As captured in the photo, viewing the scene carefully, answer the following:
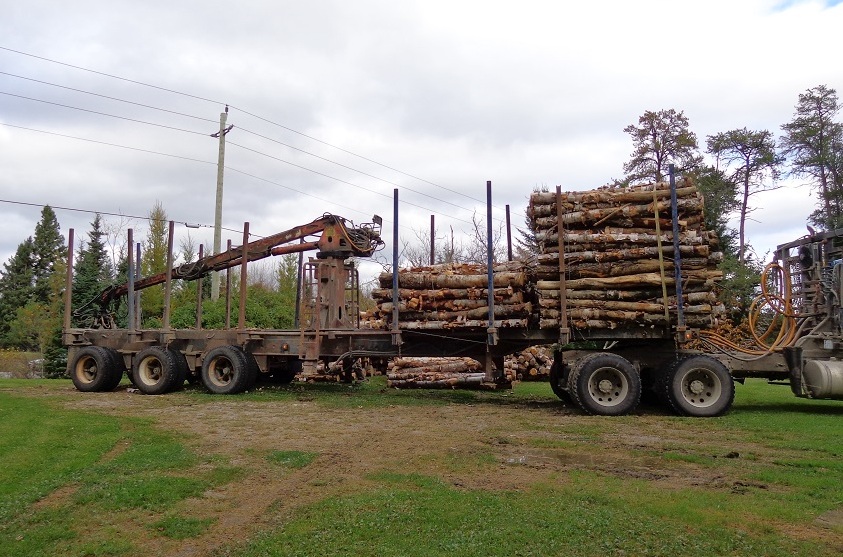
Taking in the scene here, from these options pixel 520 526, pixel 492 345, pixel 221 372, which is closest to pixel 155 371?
pixel 221 372

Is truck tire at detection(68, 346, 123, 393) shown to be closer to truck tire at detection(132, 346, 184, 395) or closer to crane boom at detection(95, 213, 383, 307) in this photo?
truck tire at detection(132, 346, 184, 395)

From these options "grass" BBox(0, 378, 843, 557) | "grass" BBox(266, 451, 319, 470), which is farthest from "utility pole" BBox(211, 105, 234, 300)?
"grass" BBox(266, 451, 319, 470)

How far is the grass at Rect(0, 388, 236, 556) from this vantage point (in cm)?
504

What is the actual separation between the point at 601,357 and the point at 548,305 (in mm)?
1291

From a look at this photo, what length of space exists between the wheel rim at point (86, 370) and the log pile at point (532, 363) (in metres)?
11.1

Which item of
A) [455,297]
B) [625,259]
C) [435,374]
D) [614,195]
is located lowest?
[435,374]

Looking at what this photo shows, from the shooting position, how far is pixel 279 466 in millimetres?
7387

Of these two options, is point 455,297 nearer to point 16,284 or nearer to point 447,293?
point 447,293

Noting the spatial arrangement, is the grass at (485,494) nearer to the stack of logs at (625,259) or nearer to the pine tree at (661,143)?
the stack of logs at (625,259)

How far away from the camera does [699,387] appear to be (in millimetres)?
11375

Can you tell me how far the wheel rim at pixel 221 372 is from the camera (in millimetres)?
14844

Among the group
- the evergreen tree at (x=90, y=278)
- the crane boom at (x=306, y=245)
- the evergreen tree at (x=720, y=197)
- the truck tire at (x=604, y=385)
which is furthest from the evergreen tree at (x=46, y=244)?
the truck tire at (x=604, y=385)

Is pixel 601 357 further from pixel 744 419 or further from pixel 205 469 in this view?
pixel 205 469

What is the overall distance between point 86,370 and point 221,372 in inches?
154
